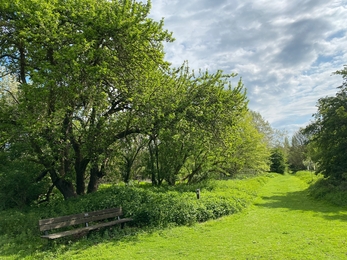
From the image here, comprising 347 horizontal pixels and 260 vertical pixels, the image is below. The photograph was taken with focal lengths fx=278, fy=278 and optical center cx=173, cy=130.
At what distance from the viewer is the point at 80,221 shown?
32.1 feet

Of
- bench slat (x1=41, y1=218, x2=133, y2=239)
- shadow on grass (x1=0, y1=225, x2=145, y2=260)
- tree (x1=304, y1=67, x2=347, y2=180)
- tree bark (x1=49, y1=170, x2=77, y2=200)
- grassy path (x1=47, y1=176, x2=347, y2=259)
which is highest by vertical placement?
tree (x1=304, y1=67, x2=347, y2=180)

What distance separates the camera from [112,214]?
1081 centimetres

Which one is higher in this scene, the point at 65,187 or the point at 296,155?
the point at 296,155

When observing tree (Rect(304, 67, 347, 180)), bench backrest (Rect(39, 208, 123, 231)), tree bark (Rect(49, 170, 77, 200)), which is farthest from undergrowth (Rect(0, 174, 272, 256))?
tree (Rect(304, 67, 347, 180))

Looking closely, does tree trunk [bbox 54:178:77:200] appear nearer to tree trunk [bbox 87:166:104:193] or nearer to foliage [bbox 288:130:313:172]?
tree trunk [bbox 87:166:104:193]

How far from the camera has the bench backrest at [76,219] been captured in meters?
8.79

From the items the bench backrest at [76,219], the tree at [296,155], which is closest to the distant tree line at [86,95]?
the bench backrest at [76,219]

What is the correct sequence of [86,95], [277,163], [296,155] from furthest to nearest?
[296,155]
[277,163]
[86,95]

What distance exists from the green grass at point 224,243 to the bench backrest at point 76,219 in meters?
0.61

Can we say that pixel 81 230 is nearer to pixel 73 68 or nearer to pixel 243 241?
pixel 243 241

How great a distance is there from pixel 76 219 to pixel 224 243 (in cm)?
511

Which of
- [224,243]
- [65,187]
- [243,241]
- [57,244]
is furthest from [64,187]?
[243,241]

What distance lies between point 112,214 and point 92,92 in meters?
5.28

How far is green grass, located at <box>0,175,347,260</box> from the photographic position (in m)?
7.71
